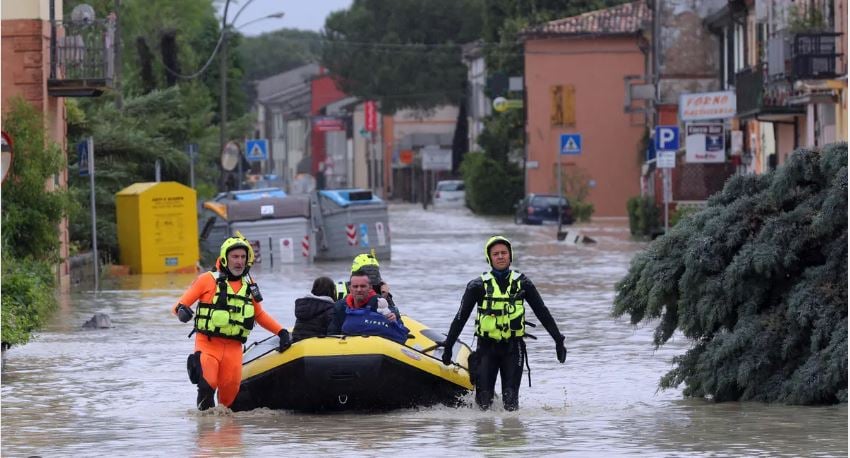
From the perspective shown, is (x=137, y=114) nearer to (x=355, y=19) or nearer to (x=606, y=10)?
(x=606, y=10)

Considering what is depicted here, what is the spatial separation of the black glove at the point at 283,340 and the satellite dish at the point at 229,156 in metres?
37.5

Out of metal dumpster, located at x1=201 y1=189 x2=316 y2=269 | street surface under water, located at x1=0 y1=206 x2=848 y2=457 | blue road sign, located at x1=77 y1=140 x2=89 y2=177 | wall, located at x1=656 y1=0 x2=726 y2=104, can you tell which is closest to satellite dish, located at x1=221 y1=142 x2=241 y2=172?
metal dumpster, located at x1=201 y1=189 x2=316 y2=269

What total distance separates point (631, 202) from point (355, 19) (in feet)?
224

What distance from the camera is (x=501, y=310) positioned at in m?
14.0

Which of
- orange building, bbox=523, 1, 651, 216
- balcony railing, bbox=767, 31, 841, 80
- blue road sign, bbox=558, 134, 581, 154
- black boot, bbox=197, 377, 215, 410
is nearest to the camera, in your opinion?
black boot, bbox=197, 377, 215, 410

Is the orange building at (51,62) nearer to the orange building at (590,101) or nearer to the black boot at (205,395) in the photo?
the black boot at (205,395)

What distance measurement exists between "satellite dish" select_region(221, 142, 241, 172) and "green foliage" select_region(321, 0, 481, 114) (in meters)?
66.7

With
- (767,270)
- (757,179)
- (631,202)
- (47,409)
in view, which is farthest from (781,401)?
(631,202)

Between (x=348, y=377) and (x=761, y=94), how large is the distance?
110 ft

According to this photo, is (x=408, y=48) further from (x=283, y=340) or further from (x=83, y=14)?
(x=283, y=340)

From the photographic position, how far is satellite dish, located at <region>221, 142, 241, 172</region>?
51.6m

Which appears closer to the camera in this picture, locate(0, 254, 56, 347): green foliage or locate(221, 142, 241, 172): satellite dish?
locate(0, 254, 56, 347): green foliage

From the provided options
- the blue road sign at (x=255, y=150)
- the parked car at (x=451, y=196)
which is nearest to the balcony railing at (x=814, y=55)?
the blue road sign at (x=255, y=150)

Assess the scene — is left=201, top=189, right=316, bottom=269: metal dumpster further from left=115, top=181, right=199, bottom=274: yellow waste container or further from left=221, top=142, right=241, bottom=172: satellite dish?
left=221, top=142, right=241, bottom=172: satellite dish
